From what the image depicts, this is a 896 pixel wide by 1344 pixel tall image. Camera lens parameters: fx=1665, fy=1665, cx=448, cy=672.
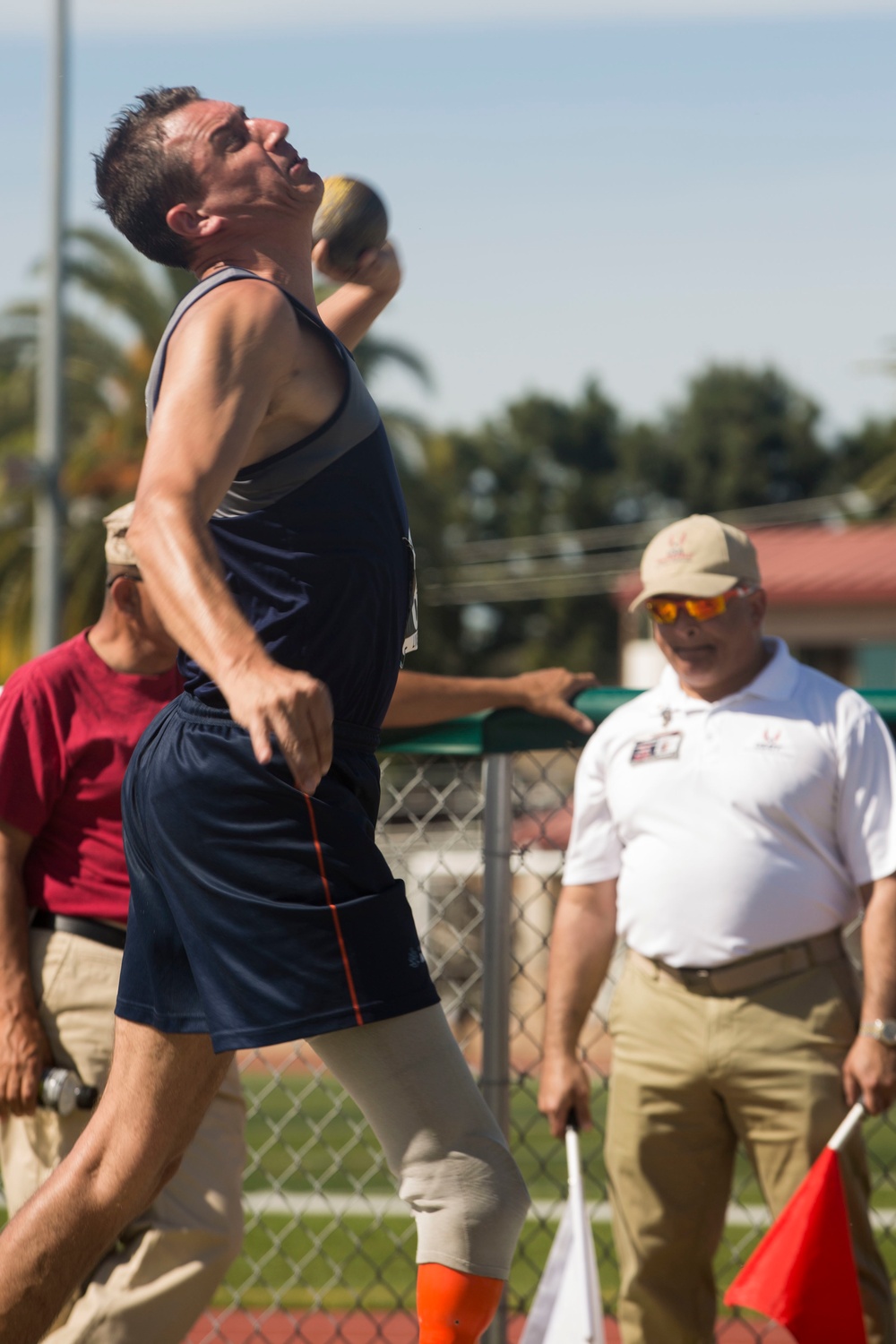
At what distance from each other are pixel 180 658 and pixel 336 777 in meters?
0.40

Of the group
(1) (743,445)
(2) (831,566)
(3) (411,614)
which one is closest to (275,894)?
(3) (411,614)

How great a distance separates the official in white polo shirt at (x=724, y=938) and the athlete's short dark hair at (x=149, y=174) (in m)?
1.76

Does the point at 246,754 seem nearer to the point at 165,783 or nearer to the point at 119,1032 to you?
the point at 165,783

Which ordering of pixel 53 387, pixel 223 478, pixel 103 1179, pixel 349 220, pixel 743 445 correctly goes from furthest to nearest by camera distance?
pixel 743 445
pixel 53 387
pixel 349 220
pixel 103 1179
pixel 223 478

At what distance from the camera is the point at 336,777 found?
2486 millimetres

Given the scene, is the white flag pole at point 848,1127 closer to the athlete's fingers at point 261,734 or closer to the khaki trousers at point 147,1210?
the khaki trousers at point 147,1210

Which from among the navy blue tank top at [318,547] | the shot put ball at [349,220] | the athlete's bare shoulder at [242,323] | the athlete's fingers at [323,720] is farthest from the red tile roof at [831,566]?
the athlete's fingers at [323,720]

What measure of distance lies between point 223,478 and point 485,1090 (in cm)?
202

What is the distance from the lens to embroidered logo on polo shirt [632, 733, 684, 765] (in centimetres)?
396

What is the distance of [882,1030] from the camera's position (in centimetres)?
366

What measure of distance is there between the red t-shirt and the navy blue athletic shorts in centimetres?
127

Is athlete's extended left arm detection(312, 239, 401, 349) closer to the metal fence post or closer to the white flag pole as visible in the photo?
the metal fence post

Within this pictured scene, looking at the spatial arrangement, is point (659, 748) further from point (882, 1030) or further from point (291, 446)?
point (291, 446)

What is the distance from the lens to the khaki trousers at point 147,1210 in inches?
138
